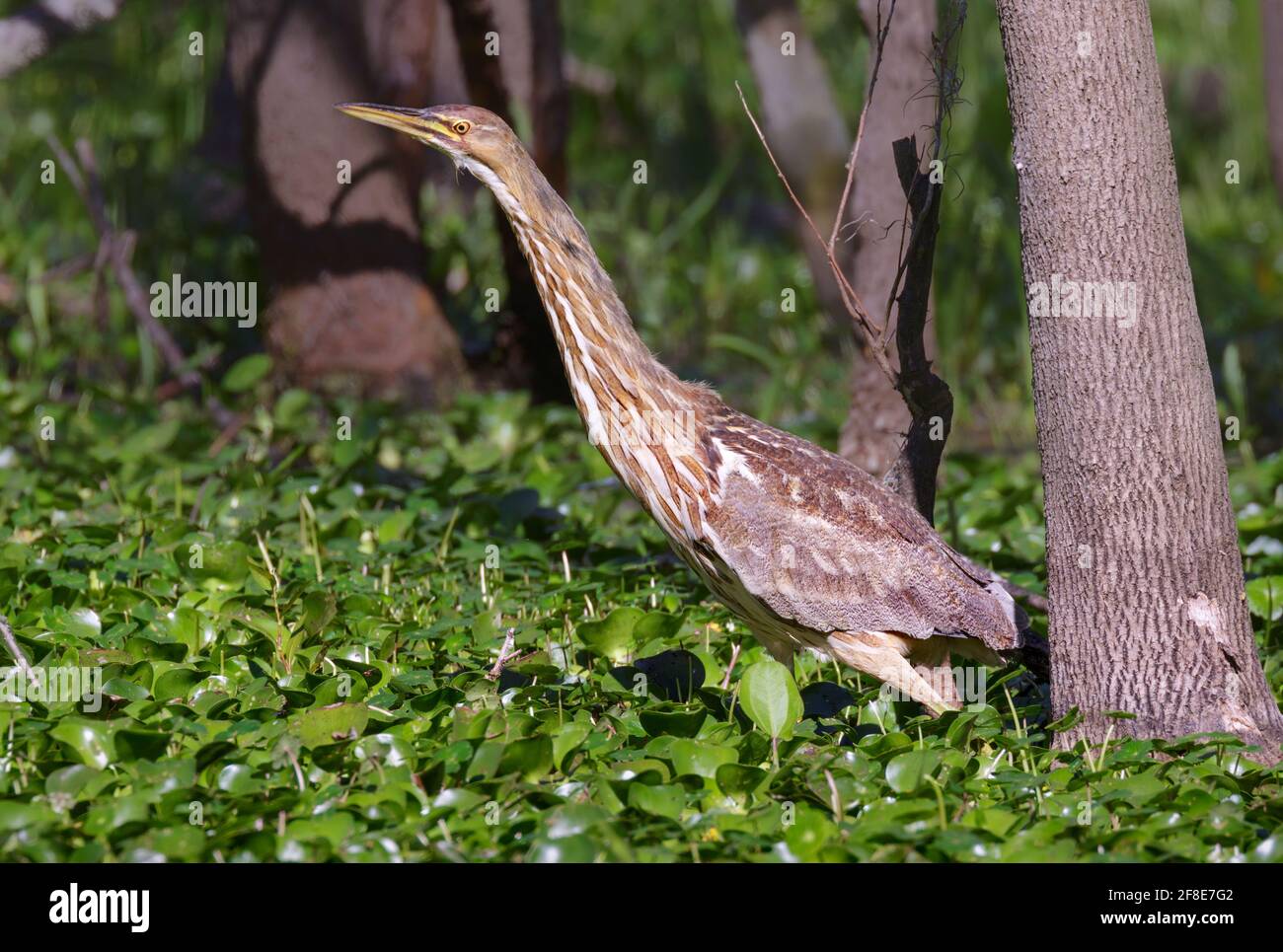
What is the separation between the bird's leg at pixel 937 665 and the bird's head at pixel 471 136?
1.85 m

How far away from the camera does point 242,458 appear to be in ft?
23.6

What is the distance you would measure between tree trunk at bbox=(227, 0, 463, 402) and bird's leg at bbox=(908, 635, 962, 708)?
4.37 meters

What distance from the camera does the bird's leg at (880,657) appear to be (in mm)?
4793

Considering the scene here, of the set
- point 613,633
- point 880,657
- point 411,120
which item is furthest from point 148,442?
point 880,657

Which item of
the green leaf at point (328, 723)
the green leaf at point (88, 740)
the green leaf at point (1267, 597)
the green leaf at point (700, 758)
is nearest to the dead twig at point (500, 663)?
the green leaf at point (328, 723)

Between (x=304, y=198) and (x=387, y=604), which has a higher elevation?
(x=304, y=198)

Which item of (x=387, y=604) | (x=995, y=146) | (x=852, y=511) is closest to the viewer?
(x=852, y=511)

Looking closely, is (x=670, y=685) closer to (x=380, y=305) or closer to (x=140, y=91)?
(x=380, y=305)

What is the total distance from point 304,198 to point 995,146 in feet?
15.2

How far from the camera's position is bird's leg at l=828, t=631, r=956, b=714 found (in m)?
4.79

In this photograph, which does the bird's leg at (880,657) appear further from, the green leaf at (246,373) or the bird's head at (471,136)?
the green leaf at (246,373)

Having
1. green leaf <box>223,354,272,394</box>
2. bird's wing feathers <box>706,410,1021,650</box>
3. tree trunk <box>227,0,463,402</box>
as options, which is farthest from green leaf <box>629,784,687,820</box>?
tree trunk <box>227,0,463,402</box>
